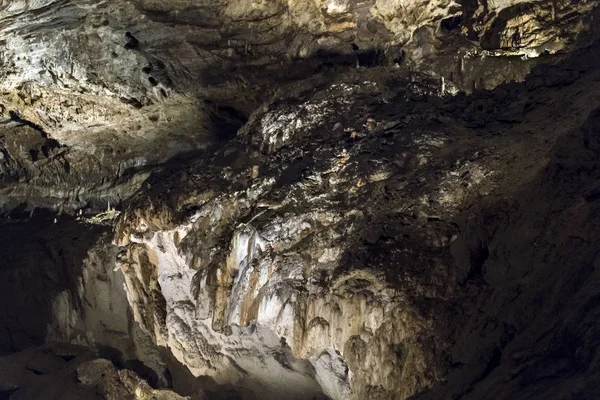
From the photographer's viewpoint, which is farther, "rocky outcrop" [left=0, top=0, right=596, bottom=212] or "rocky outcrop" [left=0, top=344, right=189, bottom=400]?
"rocky outcrop" [left=0, top=0, right=596, bottom=212]

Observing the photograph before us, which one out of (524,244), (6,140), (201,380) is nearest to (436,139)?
(524,244)

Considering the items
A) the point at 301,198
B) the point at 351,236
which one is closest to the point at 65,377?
the point at 301,198

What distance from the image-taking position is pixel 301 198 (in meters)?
10.2

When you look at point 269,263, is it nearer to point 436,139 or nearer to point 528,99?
point 436,139

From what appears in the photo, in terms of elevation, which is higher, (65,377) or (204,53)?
(204,53)

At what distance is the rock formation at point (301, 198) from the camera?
8.59 meters

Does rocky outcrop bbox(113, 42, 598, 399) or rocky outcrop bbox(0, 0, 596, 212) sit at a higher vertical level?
rocky outcrop bbox(0, 0, 596, 212)

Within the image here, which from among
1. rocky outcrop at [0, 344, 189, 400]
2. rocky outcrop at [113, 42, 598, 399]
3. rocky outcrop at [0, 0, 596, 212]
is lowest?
rocky outcrop at [0, 344, 189, 400]

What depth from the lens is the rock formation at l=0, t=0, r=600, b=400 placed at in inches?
338

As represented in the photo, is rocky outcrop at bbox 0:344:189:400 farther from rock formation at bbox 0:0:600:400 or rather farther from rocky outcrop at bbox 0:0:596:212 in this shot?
rocky outcrop at bbox 0:0:596:212

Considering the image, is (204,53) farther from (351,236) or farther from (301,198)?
(351,236)

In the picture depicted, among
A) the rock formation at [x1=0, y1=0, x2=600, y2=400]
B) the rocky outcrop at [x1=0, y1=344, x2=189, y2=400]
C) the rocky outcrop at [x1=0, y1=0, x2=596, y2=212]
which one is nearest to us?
the rock formation at [x1=0, y1=0, x2=600, y2=400]

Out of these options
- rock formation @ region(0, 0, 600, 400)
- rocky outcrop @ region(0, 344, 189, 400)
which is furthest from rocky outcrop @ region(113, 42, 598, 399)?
rocky outcrop @ region(0, 344, 189, 400)

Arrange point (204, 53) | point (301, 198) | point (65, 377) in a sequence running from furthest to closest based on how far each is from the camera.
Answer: point (204, 53) → point (65, 377) → point (301, 198)
